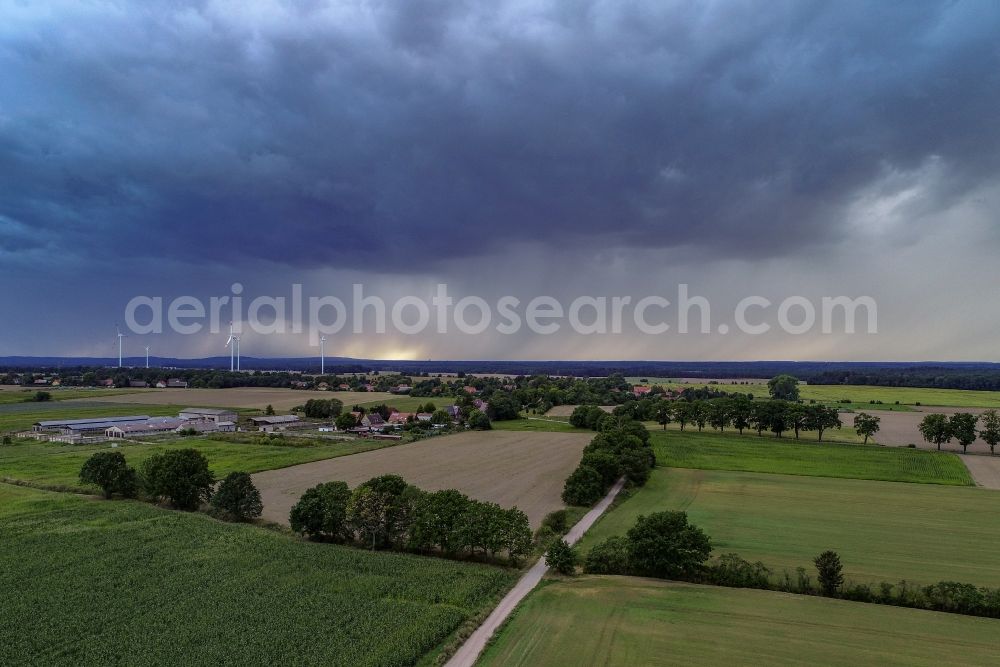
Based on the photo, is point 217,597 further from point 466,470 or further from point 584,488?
point 466,470

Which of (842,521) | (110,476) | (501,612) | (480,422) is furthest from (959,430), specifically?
(110,476)

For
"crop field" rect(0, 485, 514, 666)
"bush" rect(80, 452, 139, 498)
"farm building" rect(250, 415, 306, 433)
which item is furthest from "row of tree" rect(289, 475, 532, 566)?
"farm building" rect(250, 415, 306, 433)

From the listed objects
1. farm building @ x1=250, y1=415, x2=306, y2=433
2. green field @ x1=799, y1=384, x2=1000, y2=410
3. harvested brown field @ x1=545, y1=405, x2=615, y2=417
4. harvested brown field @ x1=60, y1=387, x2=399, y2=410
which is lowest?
harvested brown field @ x1=545, y1=405, x2=615, y2=417

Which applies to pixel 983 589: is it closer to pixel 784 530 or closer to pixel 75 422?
pixel 784 530

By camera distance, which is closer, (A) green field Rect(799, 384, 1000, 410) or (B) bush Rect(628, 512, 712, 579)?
(B) bush Rect(628, 512, 712, 579)

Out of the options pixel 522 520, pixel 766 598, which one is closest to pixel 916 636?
pixel 766 598

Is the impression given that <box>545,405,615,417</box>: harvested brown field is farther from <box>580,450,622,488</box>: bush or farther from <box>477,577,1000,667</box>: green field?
<box>477,577,1000,667</box>: green field

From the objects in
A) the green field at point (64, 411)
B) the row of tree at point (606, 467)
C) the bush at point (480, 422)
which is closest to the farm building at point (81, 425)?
the green field at point (64, 411)
